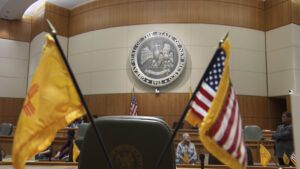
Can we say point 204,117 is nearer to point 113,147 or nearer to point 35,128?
point 113,147

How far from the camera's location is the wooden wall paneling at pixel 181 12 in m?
11.1

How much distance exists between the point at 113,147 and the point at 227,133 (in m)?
0.56

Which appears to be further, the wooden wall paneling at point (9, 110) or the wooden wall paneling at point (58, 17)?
the wooden wall paneling at point (9, 110)

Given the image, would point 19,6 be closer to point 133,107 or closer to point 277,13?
point 133,107

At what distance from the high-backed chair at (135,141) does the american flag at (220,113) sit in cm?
20

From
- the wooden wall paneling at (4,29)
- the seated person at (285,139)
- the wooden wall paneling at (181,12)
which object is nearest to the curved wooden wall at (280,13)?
the wooden wall paneling at (181,12)

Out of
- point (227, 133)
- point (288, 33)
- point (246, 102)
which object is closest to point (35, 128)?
point (227, 133)

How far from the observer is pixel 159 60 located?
35.3 ft

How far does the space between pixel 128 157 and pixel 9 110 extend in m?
13.6

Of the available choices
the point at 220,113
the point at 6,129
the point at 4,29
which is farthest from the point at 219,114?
the point at 4,29

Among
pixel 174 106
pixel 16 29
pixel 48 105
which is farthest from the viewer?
pixel 16 29

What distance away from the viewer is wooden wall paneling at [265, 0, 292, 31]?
10.9 metres

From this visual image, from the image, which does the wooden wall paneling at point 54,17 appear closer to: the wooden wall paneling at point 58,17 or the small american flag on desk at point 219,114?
the wooden wall paneling at point 58,17

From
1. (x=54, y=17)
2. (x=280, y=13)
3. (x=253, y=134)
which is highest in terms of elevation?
(x=54, y=17)
